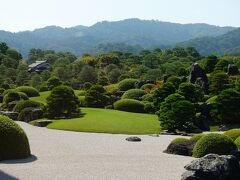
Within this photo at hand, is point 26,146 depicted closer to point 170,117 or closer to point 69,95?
point 170,117

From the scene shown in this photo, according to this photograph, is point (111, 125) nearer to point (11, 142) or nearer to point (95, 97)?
point (11, 142)

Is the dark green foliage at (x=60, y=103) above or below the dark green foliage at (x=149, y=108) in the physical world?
above

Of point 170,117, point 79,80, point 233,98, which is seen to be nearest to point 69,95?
point 170,117

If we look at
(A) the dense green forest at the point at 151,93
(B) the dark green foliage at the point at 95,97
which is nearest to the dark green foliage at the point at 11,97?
(A) the dense green forest at the point at 151,93

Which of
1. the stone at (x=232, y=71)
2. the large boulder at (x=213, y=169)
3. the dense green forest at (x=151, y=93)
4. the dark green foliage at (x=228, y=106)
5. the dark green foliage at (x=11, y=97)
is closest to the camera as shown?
the large boulder at (x=213, y=169)

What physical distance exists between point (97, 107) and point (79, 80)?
27.4 meters

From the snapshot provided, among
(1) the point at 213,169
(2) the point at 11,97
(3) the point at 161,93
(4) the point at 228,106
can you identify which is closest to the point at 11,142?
(1) the point at 213,169

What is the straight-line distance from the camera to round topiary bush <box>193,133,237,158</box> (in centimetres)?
2206

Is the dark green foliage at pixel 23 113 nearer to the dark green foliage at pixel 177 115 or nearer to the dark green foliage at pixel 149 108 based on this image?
the dark green foliage at pixel 149 108

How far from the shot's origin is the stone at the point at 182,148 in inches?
942

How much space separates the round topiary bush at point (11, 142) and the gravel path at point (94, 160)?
64 centimetres

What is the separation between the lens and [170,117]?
115 ft

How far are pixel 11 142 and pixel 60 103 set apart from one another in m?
21.5

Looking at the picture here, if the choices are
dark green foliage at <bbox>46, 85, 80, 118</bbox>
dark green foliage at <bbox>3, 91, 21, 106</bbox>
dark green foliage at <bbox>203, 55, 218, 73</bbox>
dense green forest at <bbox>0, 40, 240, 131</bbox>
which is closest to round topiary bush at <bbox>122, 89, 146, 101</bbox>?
dense green forest at <bbox>0, 40, 240, 131</bbox>
